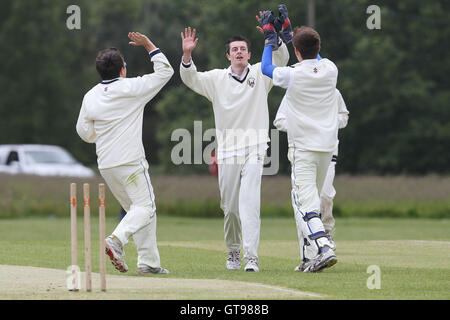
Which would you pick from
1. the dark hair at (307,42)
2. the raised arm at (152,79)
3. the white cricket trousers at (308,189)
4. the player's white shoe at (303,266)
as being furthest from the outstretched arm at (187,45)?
the player's white shoe at (303,266)

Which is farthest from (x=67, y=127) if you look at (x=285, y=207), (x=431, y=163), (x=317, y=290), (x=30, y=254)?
(x=317, y=290)

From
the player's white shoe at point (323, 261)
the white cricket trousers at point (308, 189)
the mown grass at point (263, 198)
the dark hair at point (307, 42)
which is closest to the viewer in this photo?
the player's white shoe at point (323, 261)

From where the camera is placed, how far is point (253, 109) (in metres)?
11.6

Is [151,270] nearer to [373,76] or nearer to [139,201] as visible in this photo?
[139,201]

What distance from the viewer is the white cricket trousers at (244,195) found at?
37.7ft

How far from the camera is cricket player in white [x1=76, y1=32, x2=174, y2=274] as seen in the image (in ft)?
35.7

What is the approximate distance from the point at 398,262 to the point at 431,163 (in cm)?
3294

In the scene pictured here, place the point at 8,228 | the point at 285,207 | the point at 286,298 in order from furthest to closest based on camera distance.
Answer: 1. the point at 285,207
2. the point at 8,228
3. the point at 286,298

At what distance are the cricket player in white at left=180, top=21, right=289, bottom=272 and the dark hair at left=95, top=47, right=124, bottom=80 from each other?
0.91 metres

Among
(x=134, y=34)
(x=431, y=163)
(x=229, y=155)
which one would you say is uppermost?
(x=134, y=34)

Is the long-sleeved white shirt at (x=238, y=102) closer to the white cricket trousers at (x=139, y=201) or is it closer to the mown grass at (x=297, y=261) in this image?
the white cricket trousers at (x=139, y=201)

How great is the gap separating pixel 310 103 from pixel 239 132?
88cm
